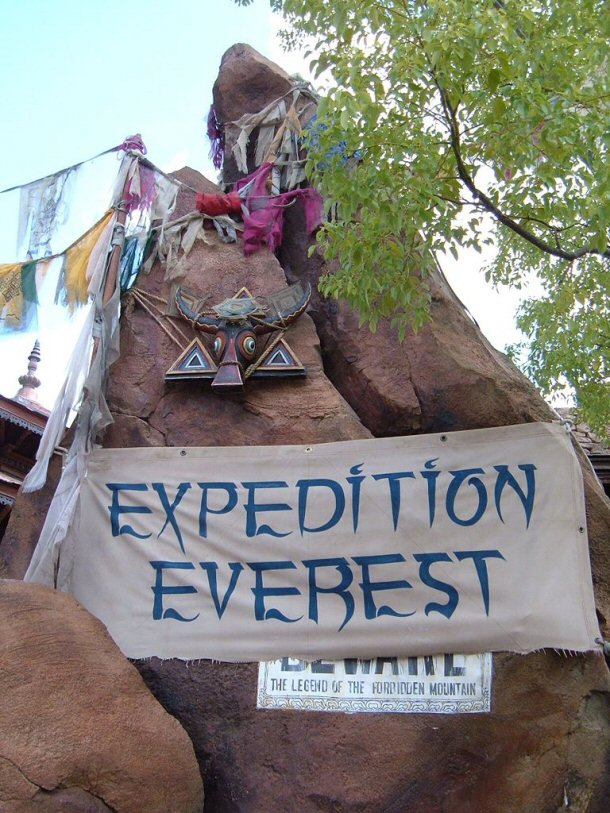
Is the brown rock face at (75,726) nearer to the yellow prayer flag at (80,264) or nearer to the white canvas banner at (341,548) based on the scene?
the white canvas banner at (341,548)

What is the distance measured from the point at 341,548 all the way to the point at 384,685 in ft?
2.87

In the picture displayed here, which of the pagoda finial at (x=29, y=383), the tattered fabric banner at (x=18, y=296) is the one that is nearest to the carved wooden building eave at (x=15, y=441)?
the pagoda finial at (x=29, y=383)

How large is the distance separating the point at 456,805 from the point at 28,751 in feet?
7.69

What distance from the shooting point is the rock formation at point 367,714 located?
5016 millimetres

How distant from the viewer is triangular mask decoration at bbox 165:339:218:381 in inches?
252

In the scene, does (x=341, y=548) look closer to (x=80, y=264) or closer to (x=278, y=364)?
(x=278, y=364)

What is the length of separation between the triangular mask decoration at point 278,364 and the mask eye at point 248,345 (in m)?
0.08

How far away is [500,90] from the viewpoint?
5.10m

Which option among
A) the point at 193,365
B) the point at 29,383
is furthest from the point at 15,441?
the point at 193,365

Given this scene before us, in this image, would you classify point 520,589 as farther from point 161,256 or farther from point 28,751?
point 161,256

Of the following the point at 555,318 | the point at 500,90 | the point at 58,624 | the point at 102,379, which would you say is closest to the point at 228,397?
the point at 102,379

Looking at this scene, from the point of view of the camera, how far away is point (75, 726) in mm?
4480

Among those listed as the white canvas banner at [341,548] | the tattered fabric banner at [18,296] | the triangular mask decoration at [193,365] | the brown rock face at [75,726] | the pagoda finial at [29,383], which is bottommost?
the brown rock face at [75,726]

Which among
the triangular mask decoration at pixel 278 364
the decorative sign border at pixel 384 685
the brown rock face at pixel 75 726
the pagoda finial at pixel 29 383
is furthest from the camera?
the pagoda finial at pixel 29 383
